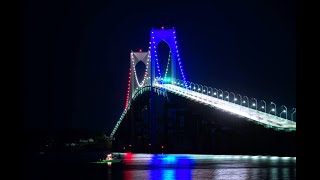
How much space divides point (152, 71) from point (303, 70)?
73775 millimetres

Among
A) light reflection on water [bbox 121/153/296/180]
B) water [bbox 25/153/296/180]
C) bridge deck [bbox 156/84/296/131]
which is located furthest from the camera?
bridge deck [bbox 156/84/296/131]

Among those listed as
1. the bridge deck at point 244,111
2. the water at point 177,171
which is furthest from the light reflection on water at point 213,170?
the bridge deck at point 244,111

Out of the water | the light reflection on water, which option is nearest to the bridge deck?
the water

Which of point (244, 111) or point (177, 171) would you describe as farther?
point (244, 111)

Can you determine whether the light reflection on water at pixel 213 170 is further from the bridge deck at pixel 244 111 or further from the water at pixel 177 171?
the bridge deck at pixel 244 111

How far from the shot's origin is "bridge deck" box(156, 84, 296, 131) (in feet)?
181

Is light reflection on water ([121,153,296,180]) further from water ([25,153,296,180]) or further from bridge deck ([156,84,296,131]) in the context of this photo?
bridge deck ([156,84,296,131])

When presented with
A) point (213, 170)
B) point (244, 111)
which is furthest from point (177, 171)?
point (244, 111)

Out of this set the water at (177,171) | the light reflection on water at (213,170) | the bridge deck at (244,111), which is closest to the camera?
the light reflection on water at (213,170)

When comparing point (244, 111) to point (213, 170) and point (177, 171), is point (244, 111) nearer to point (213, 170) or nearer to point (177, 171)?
point (213, 170)

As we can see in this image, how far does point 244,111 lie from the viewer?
62.5 metres

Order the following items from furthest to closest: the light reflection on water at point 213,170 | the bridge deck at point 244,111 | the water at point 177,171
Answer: the bridge deck at point 244,111, the water at point 177,171, the light reflection on water at point 213,170

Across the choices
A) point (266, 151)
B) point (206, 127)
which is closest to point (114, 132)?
point (206, 127)

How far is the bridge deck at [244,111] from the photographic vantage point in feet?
181
